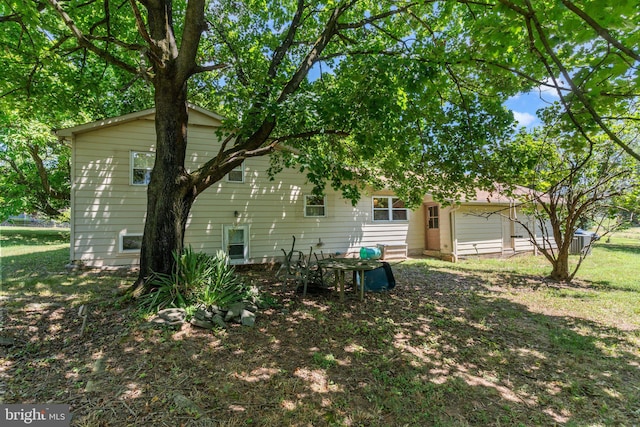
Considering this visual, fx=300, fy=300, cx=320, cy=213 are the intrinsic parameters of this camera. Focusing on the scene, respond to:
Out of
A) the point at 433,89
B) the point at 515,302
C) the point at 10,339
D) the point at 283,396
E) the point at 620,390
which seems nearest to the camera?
the point at 283,396

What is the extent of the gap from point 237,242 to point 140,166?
11.8 feet

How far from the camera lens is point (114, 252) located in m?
8.41

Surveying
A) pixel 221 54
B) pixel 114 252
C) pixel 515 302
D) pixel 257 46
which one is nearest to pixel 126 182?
pixel 114 252

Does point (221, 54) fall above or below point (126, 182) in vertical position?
above

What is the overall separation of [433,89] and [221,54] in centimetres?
702

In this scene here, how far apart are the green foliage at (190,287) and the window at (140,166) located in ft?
14.8

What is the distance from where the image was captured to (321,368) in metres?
3.48

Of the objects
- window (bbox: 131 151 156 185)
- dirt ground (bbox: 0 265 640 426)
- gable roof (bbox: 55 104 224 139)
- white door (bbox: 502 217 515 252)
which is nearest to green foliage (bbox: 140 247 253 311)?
dirt ground (bbox: 0 265 640 426)

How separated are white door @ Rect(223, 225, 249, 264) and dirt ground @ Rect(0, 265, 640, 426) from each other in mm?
4312

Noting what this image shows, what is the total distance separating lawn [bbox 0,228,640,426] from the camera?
108 inches

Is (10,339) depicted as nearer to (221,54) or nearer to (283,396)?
(283,396)

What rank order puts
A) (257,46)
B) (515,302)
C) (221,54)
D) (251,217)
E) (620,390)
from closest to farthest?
(620,390) → (515,302) → (257,46) → (221,54) → (251,217)

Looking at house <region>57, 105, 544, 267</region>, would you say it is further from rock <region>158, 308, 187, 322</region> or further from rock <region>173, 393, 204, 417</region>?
rock <region>173, 393, 204, 417</region>

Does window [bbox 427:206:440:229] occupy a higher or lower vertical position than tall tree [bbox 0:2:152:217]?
lower
